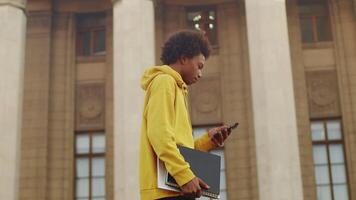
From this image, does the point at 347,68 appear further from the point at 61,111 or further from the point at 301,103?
the point at 61,111

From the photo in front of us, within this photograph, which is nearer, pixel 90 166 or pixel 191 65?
pixel 191 65

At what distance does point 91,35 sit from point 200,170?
21.6 metres

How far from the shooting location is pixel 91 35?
80.0ft

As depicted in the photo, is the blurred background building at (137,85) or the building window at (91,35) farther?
the building window at (91,35)

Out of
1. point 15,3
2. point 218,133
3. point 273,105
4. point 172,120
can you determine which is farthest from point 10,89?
point 172,120

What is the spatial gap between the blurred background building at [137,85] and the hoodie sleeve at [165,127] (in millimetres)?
14940

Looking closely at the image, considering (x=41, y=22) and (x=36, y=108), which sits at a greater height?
(x=41, y=22)

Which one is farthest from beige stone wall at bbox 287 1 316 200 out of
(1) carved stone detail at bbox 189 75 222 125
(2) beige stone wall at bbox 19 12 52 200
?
(2) beige stone wall at bbox 19 12 52 200

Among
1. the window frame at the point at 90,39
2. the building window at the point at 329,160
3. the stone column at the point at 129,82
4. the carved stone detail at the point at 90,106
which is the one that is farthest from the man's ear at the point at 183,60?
the window frame at the point at 90,39

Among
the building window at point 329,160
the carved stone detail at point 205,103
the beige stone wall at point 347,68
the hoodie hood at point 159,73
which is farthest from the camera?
the carved stone detail at point 205,103

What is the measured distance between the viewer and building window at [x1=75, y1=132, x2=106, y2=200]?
72.8 feet

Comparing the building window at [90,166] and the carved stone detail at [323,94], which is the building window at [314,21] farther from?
the building window at [90,166]

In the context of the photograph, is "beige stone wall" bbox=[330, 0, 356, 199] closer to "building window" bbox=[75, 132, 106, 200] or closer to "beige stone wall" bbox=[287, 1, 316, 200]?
"beige stone wall" bbox=[287, 1, 316, 200]

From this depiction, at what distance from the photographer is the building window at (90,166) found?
72.8 feet
